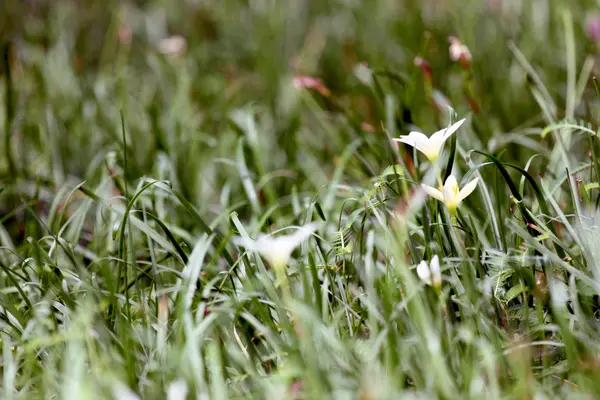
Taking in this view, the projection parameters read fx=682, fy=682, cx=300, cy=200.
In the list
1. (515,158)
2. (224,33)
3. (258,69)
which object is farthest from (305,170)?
(224,33)

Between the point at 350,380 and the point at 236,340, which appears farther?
the point at 236,340

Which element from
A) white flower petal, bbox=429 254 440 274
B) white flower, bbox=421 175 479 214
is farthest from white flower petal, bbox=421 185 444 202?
white flower petal, bbox=429 254 440 274

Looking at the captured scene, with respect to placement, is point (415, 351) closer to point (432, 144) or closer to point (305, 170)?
point (432, 144)

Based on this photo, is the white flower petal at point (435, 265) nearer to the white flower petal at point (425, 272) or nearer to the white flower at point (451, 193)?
the white flower petal at point (425, 272)

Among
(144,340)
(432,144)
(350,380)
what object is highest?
(432,144)

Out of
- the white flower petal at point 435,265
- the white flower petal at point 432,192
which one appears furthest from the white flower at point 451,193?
the white flower petal at point 435,265

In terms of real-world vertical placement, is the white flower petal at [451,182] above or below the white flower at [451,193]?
above

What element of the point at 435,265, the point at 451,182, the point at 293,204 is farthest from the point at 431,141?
the point at 293,204

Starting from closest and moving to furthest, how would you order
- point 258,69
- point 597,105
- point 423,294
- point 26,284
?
point 423,294 < point 26,284 < point 597,105 < point 258,69
